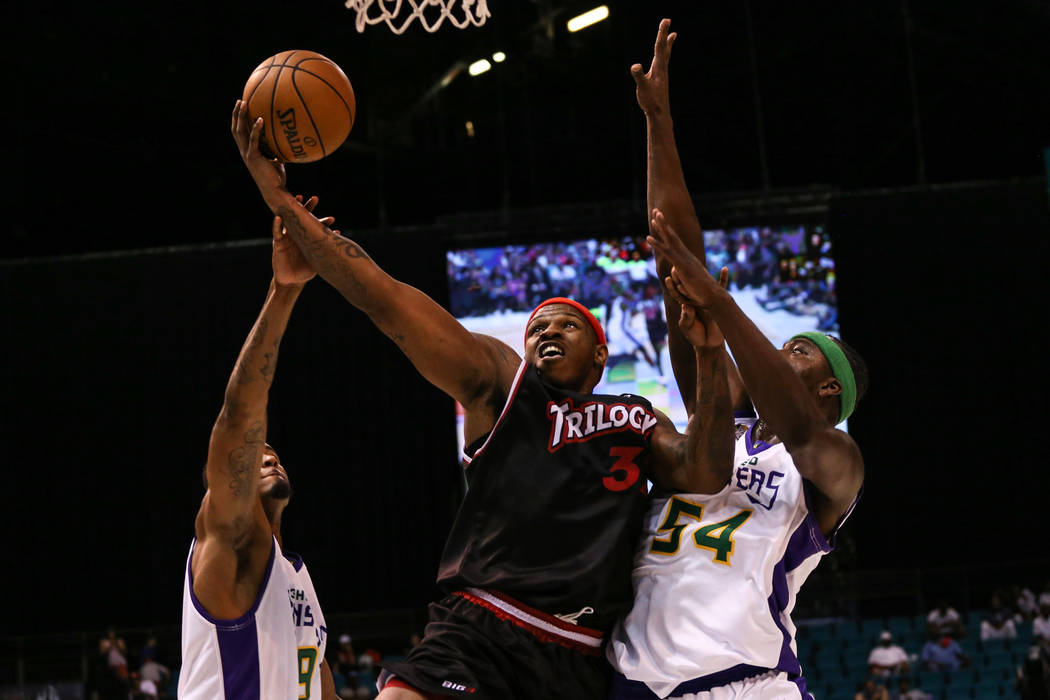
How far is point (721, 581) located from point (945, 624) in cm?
990

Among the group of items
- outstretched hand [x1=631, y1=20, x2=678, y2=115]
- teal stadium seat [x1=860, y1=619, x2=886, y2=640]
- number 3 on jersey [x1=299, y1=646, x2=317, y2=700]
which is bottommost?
teal stadium seat [x1=860, y1=619, x2=886, y2=640]

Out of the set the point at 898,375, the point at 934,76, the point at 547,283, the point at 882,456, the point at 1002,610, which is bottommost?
the point at 1002,610

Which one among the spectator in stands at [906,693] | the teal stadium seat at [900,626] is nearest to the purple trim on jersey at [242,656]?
the spectator in stands at [906,693]

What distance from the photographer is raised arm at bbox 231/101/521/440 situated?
3402 millimetres

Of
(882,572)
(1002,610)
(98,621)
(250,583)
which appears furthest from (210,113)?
(250,583)

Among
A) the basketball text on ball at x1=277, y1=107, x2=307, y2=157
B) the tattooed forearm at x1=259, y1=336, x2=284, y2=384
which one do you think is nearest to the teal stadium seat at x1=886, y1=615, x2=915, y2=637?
the tattooed forearm at x1=259, y1=336, x2=284, y2=384

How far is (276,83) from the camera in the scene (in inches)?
145

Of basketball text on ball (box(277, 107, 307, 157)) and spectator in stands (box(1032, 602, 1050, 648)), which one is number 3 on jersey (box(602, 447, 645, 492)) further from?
spectator in stands (box(1032, 602, 1050, 648))

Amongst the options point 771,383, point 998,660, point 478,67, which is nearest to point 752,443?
point 771,383

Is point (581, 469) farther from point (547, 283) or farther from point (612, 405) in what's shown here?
point (547, 283)

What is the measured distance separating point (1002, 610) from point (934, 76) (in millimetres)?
6927

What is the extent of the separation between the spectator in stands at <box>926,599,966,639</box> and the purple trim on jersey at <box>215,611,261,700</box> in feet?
31.8

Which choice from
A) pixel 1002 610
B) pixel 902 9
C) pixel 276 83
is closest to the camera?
pixel 276 83

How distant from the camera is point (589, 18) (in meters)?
14.7
